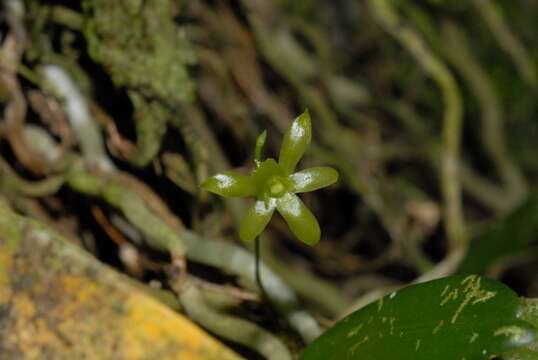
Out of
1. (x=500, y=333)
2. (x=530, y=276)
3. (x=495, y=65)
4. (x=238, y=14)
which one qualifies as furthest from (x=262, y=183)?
(x=495, y=65)

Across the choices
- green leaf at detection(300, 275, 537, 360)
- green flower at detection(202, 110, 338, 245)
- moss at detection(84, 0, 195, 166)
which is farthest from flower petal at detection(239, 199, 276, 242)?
moss at detection(84, 0, 195, 166)

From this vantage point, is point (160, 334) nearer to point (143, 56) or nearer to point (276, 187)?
point (276, 187)

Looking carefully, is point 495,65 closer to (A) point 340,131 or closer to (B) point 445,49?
(B) point 445,49

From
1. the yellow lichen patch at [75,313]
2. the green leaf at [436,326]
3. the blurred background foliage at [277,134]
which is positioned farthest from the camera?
the blurred background foliage at [277,134]

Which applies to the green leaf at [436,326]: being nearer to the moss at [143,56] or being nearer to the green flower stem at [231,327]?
the green flower stem at [231,327]

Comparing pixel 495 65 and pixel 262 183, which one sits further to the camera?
pixel 495 65

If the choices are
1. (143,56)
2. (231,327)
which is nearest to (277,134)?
(143,56)

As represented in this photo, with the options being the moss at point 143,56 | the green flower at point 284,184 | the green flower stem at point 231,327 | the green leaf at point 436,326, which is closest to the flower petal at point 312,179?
the green flower at point 284,184

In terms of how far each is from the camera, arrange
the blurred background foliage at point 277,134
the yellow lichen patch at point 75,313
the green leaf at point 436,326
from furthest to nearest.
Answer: the blurred background foliage at point 277,134, the yellow lichen patch at point 75,313, the green leaf at point 436,326
